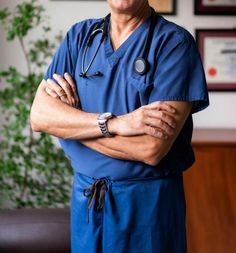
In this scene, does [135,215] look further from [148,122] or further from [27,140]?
[27,140]

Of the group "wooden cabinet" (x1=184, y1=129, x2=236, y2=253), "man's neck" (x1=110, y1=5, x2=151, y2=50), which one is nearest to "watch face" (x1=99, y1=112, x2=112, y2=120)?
"man's neck" (x1=110, y1=5, x2=151, y2=50)

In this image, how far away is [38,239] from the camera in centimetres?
189

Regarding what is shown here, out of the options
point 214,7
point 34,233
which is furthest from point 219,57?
point 34,233

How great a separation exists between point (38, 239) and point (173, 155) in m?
0.87

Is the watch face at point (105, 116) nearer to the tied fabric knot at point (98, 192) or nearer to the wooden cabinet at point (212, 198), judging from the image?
the tied fabric knot at point (98, 192)

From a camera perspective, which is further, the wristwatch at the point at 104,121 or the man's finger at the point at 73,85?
the man's finger at the point at 73,85

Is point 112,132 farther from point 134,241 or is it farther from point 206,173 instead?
point 206,173

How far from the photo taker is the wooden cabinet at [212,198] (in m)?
2.16

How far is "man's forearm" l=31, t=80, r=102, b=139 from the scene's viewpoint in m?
1.25

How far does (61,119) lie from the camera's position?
1.30 meters

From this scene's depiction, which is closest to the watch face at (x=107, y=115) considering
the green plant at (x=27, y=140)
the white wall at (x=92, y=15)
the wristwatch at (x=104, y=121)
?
the wristwatch at (x=104, y=121)

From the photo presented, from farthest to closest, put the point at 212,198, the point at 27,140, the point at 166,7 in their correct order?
the point at 27,140
the point at 166,7
the point at 212,198

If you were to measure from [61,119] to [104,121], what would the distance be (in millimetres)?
148

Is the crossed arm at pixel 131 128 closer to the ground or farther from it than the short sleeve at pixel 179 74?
closer to the ground
